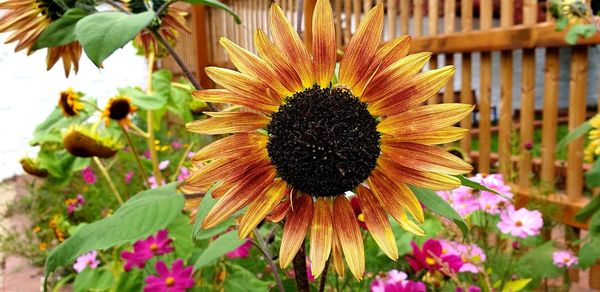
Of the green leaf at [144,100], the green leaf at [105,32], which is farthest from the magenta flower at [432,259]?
the green leaf at [144,100]

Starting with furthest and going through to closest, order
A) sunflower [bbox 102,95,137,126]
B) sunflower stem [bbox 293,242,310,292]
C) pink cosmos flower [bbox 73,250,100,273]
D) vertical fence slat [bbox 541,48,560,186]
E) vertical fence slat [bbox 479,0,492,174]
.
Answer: vertical fence slat [bbox 479,0,492,174]
vertical fence slat [bbox 541,48,560,186]
sunflower [bbox 102,95,137,126]
pink cosmos flower [bbox 73,250,100,273]
sunflower stem [bbox 293,242,310,292]

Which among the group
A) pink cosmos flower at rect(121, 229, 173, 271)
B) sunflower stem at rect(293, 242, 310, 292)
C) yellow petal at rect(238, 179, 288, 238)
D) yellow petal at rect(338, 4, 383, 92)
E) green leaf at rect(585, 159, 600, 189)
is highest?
yellow petal at rect(338, 4, 383, 92)

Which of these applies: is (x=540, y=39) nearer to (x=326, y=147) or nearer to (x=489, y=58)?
(x=489, y=58)

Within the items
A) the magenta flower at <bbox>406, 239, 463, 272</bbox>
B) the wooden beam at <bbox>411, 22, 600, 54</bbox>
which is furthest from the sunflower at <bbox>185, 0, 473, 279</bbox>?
the wooden beam at <bbox>411, 22, 600, 54</bbox>

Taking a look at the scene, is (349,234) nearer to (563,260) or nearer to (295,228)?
(295,228)

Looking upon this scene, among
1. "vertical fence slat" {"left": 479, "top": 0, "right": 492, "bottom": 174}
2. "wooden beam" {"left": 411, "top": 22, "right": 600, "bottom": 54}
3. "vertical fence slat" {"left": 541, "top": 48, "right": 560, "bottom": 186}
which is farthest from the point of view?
"vertical fence slat" {"left": 479, "top": 0, "right": 492, "bottom": 174}

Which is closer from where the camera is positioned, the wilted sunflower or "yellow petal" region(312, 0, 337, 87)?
"yellow petal" region(312, 0, 337, 87)

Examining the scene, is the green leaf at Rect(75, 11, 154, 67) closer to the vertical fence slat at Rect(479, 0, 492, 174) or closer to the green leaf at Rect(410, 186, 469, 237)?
the green leaf at Rect(410, 186, 469, 237)
